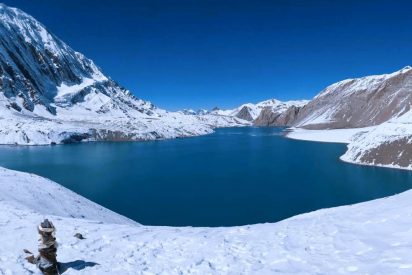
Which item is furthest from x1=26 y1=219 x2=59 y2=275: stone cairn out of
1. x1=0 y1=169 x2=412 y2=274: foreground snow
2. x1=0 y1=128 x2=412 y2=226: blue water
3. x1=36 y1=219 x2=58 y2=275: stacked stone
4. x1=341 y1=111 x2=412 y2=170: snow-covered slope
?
x1=341 y1=111 x2=412 y2=170: snow-covered slope

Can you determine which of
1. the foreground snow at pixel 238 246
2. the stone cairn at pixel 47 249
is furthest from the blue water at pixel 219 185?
the stone cairn at pixel 47 249

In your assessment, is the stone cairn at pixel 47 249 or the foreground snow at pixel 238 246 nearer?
the stone cairn at pixel 47 249

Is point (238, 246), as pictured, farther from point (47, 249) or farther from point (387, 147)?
point (387, 147)

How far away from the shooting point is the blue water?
46250 mm

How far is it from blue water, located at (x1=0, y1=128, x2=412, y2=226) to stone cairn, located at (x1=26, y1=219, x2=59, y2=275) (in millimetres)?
28200

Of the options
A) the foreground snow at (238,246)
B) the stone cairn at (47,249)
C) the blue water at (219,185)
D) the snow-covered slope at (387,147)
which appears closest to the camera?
the stone cairn at (47,249)

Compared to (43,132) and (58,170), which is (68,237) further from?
(43,132)

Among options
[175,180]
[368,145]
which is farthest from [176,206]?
[368,145]

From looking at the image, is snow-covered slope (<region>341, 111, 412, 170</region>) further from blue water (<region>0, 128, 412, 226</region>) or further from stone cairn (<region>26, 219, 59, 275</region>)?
stone cairn (<region>26, 219, 59, 275</region>)

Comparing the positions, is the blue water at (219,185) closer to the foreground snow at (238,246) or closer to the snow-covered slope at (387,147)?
the snow-covered slope at (387,147)

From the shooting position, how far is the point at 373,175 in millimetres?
72375

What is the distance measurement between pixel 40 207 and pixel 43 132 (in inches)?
5999

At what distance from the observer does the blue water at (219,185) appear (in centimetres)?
4625

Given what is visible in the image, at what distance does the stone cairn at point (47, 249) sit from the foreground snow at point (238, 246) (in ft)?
1.46
